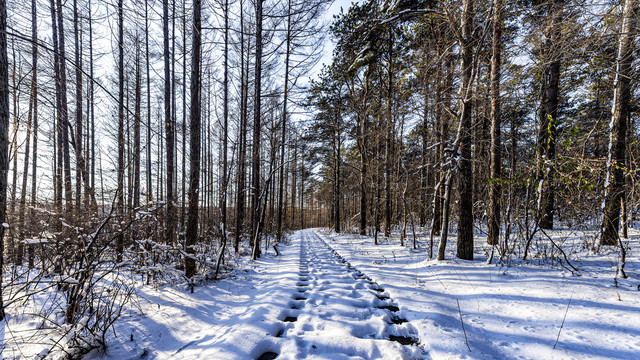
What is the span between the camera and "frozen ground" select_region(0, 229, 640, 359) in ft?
7.20

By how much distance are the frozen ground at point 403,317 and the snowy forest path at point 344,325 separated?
0.01m

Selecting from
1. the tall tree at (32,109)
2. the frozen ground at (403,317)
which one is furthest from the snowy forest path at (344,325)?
the tall tree at (32,109)

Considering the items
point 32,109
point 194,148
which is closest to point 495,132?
point 194,148

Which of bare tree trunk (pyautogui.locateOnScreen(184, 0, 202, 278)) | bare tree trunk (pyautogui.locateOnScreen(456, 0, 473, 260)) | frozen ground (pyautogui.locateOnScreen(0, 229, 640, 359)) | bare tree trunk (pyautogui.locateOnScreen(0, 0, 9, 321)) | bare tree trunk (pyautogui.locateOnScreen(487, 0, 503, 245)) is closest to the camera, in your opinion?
frozen ground (pyautogui.locateOnScreen(0, 229, 640, 359))

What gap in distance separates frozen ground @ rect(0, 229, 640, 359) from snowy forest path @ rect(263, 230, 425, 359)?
0.04ft

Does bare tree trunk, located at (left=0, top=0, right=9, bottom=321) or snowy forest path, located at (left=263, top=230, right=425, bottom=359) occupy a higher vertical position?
bare tree trunk, located at (left=0, top=0, right=9, bottom=321)

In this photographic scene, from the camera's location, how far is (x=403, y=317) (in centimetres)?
294

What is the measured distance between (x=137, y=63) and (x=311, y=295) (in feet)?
41.8

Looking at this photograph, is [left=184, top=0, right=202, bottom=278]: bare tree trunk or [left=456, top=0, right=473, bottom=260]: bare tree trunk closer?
[left=184, top=0, right=202, bottom=278]: bare tree trunk

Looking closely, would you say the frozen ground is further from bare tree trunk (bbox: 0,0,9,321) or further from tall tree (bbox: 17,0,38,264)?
tall tree (bbox: 17,0,38,264)

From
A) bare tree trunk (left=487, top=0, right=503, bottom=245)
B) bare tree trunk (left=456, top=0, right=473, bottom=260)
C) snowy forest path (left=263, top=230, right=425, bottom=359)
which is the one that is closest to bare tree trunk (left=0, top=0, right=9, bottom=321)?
snowy forest path (left=263, top=230, right=425, bottom=359)

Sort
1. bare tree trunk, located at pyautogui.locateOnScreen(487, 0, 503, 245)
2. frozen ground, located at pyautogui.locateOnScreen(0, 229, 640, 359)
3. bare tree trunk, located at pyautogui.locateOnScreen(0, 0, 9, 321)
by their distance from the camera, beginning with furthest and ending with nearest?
bare tree trunk, located at pyautogui.locateOnScreen(487, 0, 503, 245)
bare tree trunk, located at pyautogui.locateOnScreen(0, 0, 9, 321)
frozen ground, located at pyautogui.locateOnScreen(0, 229, 640, 359)

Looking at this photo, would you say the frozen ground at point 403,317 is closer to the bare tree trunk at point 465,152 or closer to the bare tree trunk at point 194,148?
the bare tree trunk at point 465,152

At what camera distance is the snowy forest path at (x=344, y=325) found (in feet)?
7.24
